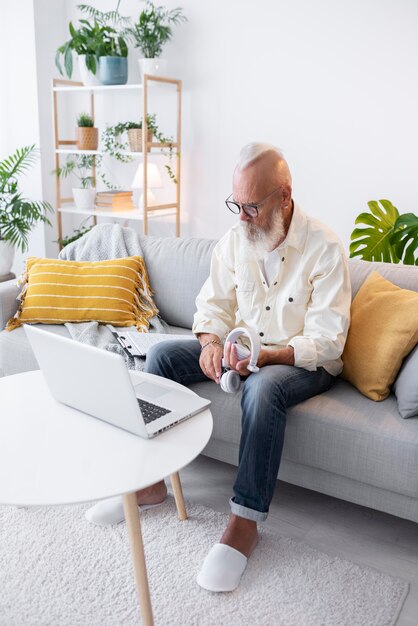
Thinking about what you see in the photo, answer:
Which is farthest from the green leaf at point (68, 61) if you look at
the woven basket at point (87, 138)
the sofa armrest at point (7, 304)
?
the sofa armrest at point (7, 304)

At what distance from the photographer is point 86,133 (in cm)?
381

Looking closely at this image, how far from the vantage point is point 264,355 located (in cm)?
174

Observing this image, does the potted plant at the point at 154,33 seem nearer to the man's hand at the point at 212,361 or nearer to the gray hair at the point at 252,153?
the gray hair at the point at 252,153

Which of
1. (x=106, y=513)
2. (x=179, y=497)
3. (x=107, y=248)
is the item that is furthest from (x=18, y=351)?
(x=179, y=497)

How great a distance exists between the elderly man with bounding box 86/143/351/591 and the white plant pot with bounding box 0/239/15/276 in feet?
7.43

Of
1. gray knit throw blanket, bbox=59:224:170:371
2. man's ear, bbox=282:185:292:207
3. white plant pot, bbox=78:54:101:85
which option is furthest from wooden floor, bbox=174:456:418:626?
white plant pot, bbox=78:54:101:85

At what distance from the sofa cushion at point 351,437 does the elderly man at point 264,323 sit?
71 millimetres

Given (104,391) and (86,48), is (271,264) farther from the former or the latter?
(86,48)

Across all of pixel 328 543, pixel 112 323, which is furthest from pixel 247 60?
pixel 328 543

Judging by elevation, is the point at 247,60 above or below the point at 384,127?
above

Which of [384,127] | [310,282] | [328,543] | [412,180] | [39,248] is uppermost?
[384,127]

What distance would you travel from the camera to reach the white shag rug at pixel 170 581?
1441 millimetres

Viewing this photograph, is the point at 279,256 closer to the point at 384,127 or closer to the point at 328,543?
the point at 328,543

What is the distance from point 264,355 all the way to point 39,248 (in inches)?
115
